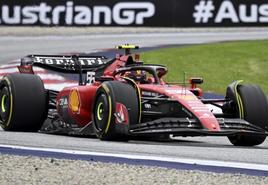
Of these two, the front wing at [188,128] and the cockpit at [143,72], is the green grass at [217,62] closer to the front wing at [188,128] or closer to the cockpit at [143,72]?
the cockpit at [143,72]

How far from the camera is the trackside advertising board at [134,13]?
89.4ft

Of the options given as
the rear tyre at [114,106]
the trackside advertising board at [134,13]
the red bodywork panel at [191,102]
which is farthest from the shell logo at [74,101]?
the trackside advertising board at [134,13]

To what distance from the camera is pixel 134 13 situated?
27781 millimetres

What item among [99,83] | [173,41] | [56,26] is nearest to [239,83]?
[99,83]

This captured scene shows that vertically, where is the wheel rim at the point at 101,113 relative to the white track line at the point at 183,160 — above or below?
above

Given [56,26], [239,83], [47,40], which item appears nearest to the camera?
[239,83]

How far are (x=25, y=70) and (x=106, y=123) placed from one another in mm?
2988

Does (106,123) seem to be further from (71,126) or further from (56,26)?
(56,26)

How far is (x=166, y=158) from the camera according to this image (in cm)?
798

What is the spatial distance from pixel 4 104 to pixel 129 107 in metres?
2.61

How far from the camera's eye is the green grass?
19.8m

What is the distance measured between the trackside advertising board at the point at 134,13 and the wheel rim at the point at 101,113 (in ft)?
56.8

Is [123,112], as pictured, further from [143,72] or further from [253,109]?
[253,109]

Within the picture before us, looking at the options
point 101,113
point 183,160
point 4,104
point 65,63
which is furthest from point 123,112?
point 65,63
